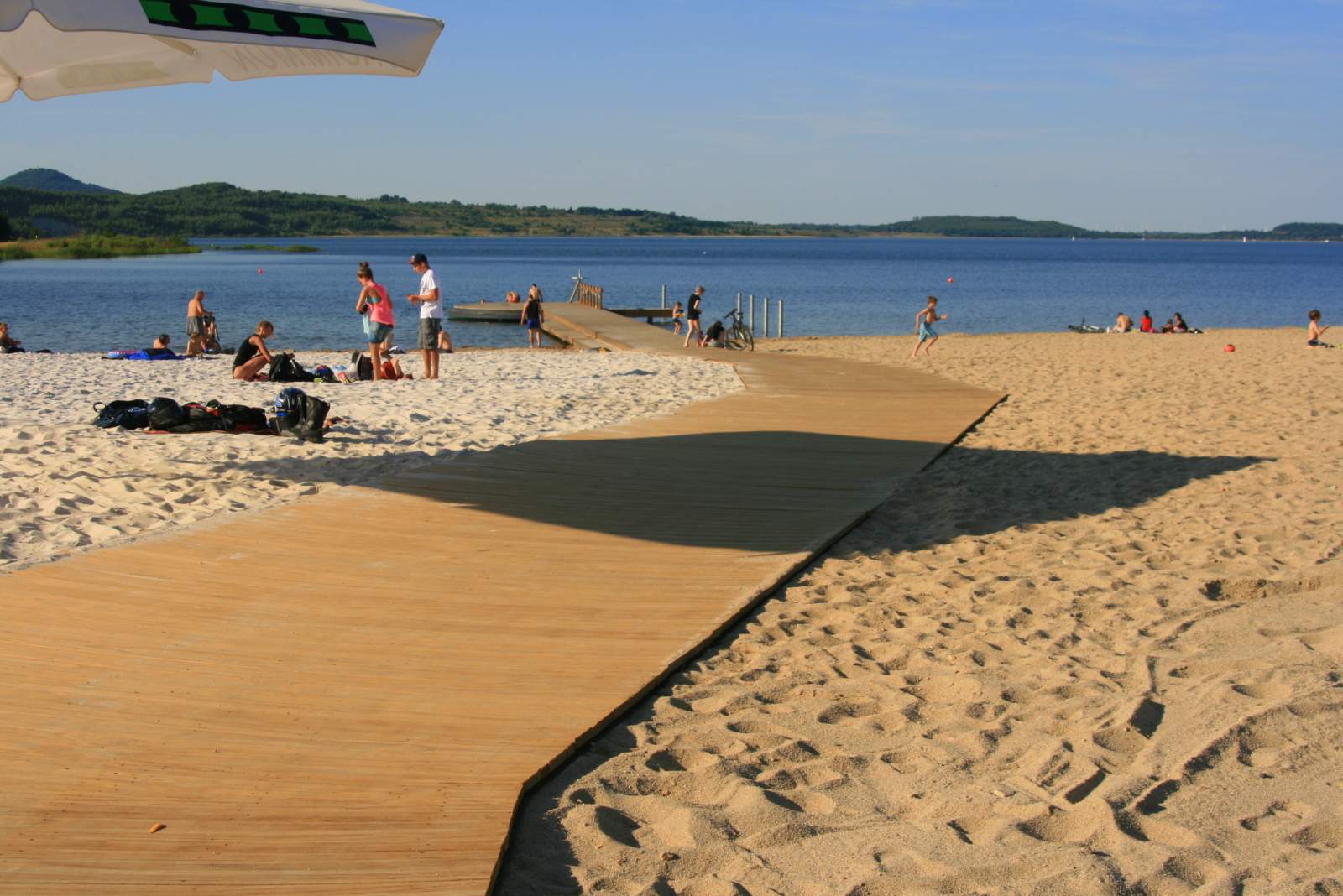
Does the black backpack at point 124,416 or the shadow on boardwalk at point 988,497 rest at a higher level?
the black backpack at point 124,416

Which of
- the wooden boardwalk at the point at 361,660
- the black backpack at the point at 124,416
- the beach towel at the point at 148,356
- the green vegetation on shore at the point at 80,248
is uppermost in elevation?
the green vegetation on shore at the point at 80,248

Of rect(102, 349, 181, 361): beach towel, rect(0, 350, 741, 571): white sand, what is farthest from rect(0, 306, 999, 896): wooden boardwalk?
rect(102, 349, 181, 361): beach towel

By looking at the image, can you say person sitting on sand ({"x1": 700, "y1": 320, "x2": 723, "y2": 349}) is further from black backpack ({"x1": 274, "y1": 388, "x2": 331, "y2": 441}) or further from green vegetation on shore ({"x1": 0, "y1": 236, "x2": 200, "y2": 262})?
green vegetation on shore ({"x1": 0, "y1": 236, "x2": 200, "y2": 262})

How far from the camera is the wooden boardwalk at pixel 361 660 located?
3.18m

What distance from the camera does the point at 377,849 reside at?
315 centimetres

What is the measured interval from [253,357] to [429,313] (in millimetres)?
2462

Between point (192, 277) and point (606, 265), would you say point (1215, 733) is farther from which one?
point (606, 265)

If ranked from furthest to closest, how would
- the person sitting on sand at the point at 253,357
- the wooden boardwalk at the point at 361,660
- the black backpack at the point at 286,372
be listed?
the person sitting on sand at the point at 253,357, the black backpack at the point at 286,372, the wooden boardwalk at the point at 361,660

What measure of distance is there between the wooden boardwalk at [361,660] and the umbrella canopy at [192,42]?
2470 millimetres

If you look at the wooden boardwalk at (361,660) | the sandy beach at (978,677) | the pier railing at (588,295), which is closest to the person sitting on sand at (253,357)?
the sandy beach at (978,677)

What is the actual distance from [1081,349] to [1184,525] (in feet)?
55.1

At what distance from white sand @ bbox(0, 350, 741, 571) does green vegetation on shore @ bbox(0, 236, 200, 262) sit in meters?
91.3

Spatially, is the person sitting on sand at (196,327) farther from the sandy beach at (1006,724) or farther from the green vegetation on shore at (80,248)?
the green vegetation on shore at (80,248)

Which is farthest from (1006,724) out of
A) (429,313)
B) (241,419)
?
(429,313)
